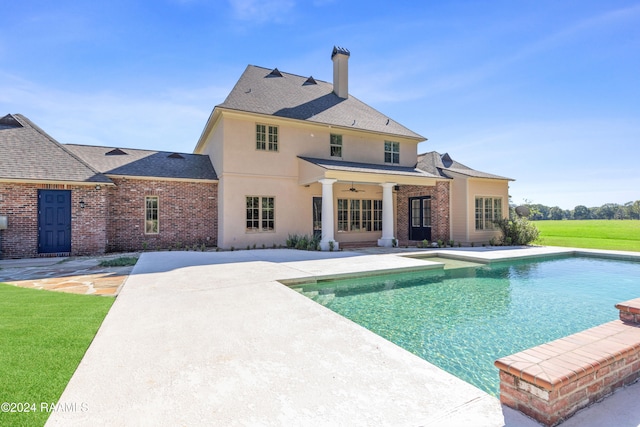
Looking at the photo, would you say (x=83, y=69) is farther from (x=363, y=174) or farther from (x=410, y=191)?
(x=410, y=191)

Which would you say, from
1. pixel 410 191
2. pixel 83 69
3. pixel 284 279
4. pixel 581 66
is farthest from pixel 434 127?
pixel 83 69

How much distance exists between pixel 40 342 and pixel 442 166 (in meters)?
17.4

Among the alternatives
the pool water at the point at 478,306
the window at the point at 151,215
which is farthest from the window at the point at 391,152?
the window at the point at 151,215

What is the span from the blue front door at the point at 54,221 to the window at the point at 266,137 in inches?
291

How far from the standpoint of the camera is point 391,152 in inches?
673

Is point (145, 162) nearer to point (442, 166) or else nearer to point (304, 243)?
point (304, 243)

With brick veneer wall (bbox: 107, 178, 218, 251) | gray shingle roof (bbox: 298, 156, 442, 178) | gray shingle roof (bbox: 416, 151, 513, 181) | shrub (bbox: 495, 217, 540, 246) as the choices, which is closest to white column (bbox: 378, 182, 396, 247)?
gray shingle roof (bbox: 298, 156, 442, 178)

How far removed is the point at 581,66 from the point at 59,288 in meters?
17.3

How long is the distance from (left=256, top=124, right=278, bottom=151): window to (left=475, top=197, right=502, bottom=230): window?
10.6 m

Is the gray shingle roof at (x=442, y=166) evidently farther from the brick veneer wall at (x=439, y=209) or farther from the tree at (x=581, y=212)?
the tree at (x=581, y=212)

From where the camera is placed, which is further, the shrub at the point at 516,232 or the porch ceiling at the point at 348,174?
the shrub at the point at 516,232

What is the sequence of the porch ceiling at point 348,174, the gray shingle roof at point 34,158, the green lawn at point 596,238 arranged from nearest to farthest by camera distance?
the gray shingle roof at point 34,158 → the porch ceiling at point 348,174 → the green lawn at point 596,238

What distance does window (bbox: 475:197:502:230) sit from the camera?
620 inches

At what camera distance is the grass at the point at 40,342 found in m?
2.39
